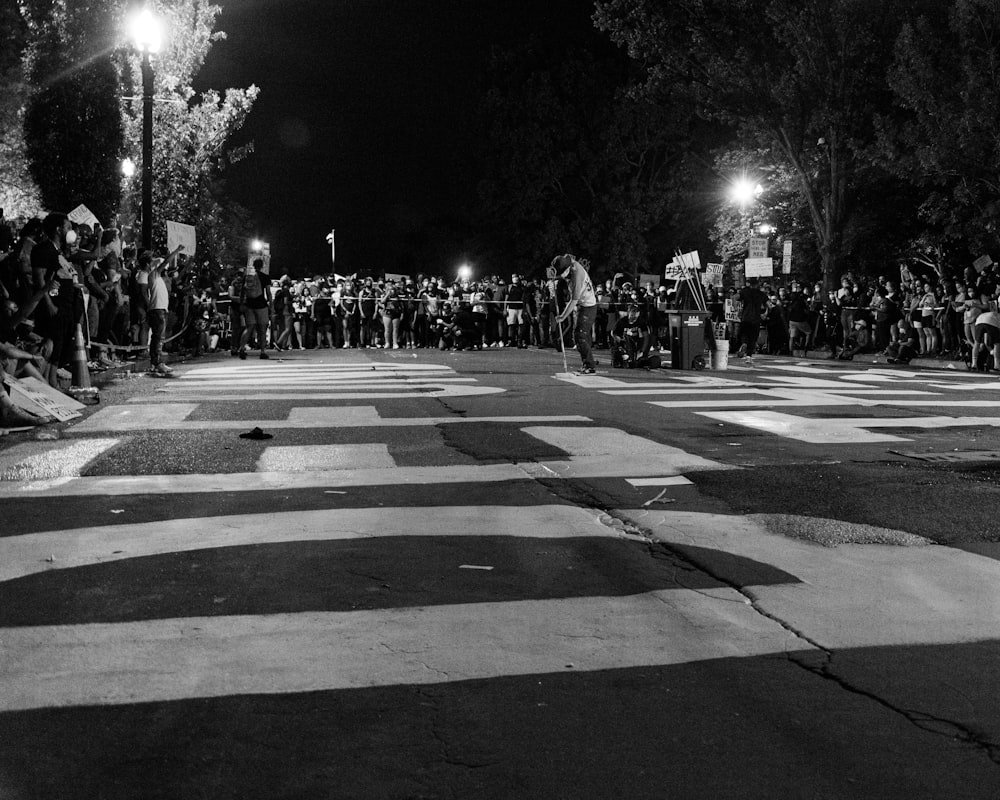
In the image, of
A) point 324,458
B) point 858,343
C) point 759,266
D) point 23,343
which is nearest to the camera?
point 324,458

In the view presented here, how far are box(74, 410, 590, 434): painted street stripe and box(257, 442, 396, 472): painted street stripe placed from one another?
1538 millimetres

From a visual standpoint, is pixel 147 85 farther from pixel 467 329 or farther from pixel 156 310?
pixel 467 329

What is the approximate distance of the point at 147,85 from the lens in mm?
23281

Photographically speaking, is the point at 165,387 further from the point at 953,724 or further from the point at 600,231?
the point at 600,231

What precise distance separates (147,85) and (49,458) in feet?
52.2

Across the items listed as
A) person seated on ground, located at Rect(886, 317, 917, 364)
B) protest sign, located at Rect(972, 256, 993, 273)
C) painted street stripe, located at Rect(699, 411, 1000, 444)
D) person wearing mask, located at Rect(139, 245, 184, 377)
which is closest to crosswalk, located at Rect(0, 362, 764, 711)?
painted street stripe, located at Rect(699, 411, 1000, 444)

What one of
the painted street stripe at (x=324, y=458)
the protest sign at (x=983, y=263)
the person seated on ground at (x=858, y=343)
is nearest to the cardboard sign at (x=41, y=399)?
the painted street stripe at (x=324, y=458)

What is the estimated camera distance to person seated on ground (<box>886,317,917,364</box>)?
25312 mm

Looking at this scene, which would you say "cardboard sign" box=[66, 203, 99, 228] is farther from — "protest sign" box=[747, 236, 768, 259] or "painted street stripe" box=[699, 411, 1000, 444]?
"protest sign" box=[747, 236, 768, 259]

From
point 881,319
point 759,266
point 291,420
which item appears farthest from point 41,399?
point 759,266

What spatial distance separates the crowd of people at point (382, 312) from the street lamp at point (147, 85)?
0.79 meters

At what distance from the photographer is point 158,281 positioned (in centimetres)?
1839

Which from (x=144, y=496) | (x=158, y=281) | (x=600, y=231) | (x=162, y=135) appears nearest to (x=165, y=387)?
(x=158, y=281)

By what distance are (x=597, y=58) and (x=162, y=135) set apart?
28.6m
